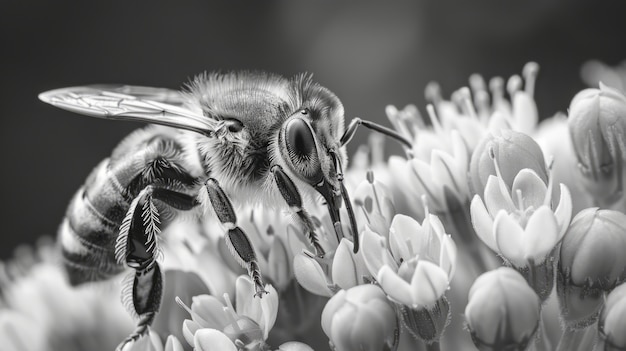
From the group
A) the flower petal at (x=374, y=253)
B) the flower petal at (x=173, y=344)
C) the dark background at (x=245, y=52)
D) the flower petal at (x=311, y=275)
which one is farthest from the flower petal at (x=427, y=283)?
the dark background at (x=245, y=52)

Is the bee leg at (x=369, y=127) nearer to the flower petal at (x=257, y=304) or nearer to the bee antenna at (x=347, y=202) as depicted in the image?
the bee antenna at (x=347, y=202)

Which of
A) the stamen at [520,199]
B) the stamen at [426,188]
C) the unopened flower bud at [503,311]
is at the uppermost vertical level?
the stamen at [426,188]

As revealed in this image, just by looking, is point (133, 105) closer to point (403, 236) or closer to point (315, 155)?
point (315, 155)

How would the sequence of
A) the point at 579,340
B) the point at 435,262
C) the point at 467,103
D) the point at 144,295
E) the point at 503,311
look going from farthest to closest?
the point at 467,103, the point at 144,295, the point at 579,340, the point at 435,262, the point at 503,311

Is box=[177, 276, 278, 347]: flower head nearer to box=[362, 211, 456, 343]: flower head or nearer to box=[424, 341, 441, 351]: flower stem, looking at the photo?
box=[362, 211, 456, 343]: flower head

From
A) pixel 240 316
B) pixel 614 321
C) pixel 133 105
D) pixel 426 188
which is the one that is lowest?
pixel 614 321

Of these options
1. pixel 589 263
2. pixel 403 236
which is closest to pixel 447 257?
pixel 403 236

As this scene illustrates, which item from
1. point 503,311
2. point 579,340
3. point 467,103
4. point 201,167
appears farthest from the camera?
point 467,103
